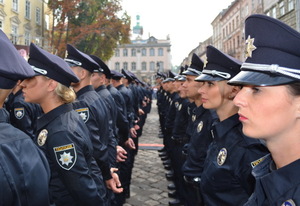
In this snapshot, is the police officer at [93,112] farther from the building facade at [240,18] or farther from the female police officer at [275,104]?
the building facade at [240,18]

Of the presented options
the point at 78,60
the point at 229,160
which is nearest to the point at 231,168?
the point at 229,160

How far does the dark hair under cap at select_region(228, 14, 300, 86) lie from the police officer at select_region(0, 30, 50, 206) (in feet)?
4.29

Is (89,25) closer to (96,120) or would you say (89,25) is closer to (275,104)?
(96,120)

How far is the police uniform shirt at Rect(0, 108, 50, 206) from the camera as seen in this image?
5.12 feet

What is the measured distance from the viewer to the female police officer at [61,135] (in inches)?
94.0

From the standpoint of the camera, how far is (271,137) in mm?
1644

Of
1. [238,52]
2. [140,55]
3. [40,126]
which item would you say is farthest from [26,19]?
[140,55]

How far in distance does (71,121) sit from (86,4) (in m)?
22.8

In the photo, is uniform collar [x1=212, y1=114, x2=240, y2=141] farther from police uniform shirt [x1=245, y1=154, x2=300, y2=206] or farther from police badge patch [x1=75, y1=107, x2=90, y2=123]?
police badge patch [x1=75, y1=107, x2=90, y2=123]

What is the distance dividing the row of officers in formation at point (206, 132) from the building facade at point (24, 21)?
21.3 meters

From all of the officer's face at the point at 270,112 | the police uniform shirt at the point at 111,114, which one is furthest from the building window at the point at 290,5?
the officer's face at the point at 270,112

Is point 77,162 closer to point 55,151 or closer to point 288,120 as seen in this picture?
point 55,151

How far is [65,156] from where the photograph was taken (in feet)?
7.79

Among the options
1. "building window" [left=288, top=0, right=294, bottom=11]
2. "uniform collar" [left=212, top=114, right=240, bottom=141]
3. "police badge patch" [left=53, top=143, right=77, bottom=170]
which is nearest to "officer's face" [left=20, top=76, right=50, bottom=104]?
"police badge patch" [left=53, top=143, right=77, bottom=170]
